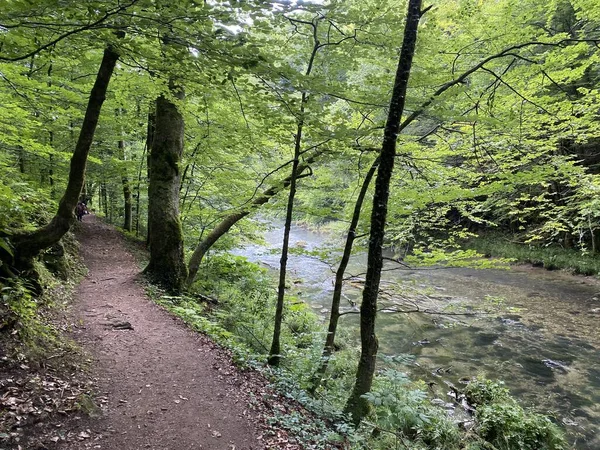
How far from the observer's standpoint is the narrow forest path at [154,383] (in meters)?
4.08

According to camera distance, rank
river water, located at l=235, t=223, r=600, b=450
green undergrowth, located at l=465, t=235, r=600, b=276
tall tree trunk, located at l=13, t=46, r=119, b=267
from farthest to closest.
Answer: green undergrowth, located at l=465, t=235, r=600, b=276
river water, located at l=235, t=223, r=600, b=450
tall tree trunk, located at l=13, t=46, r=119, b=267

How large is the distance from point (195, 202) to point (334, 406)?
880 cm

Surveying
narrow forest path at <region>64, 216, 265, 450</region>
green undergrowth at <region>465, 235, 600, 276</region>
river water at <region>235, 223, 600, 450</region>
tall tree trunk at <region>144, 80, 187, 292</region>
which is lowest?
river water at <region>235, 223, 600, 450</region>

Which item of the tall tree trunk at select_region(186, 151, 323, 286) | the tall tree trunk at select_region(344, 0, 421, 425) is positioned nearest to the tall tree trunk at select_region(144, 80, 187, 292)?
the tall tree trunk at select_region(186, 151, 323, 286)

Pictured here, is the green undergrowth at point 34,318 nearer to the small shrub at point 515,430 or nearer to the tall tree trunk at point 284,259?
the tall tree trunk at point 284,259

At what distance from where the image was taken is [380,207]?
4.78 metres

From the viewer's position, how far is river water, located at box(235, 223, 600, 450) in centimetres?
782

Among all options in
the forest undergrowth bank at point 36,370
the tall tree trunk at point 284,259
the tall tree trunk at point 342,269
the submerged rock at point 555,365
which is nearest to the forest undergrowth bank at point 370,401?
the tall tree trunk at point 342,269

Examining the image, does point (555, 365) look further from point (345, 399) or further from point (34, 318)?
point (34, 318)

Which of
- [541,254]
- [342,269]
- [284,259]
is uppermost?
[284,259]

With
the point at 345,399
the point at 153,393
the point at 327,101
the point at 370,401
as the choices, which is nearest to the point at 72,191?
the point at 153,393

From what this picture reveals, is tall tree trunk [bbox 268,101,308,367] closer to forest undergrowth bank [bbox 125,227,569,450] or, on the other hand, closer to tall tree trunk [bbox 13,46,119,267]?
forest undergrowth bank [bbox 125,227,569,450]

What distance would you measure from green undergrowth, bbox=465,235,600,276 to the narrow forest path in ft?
54.2

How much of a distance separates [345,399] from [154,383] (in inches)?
146
